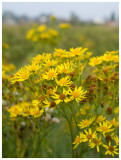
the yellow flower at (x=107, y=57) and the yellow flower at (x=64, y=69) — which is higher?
the yellow flower at (x=107, y=57)

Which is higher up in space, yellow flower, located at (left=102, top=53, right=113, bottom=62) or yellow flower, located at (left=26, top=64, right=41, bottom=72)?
yellow flower, located at (left=102, top=53, right=113, bottom=62)

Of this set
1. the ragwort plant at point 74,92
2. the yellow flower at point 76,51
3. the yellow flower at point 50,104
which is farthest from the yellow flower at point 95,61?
the yellow flower at point 50,104

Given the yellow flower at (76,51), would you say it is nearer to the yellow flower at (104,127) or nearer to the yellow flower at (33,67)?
the yellow flower at (33,67)

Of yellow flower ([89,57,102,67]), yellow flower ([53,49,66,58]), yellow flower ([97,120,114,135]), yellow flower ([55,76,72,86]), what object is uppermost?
yellow flower ([53,49,66,58])

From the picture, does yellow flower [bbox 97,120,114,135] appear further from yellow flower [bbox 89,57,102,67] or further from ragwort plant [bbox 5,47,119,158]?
yellow flower [bbox 89,57,102,67]

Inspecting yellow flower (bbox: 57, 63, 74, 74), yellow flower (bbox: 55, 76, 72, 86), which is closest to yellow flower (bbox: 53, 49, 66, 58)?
yellow flower (bbox: 57, 63, 74, 74)

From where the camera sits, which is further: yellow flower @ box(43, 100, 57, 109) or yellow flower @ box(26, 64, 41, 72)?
yellow flower @ box(26, 64, 41, 72)

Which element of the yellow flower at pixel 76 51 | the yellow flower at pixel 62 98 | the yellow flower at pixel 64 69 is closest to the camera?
the yellow flower at pixel 62 98

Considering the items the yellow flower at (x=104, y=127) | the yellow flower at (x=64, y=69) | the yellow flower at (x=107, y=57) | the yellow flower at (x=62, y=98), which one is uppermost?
the yellow flower at (x=107, y=57)

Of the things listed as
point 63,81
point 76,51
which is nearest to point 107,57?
point 76,51

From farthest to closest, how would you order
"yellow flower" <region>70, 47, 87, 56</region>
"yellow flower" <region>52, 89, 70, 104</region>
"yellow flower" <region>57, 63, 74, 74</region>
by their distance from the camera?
1. "yellow flower" <region>70, 47, 87, 56</region>
2. "yellow flower" <region>57, 63, 74, 74</region>
3. "yellow flower" <region>52, 89, 70, 104</region>

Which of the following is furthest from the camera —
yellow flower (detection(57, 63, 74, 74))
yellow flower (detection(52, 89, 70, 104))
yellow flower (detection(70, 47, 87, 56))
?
yellow flower (detection(70, 47, 87, 56))
